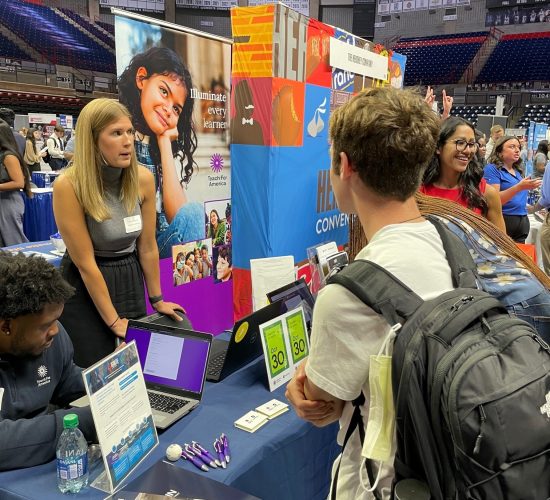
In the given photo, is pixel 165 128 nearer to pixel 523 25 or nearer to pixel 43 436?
pixel 43 436

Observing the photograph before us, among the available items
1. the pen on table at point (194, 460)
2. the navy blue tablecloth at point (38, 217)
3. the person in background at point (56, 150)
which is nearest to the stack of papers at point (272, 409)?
the pen on table at point (194, 460)

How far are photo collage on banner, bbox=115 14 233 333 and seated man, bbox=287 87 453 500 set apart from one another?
180cm

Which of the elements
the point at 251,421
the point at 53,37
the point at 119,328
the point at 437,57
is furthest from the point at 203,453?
the point at 53,37

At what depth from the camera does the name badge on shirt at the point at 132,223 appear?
1.99 m

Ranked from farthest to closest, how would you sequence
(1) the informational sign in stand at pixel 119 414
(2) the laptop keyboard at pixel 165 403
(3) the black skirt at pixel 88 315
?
(3) the black skirt at pixel 88 315 < (2) the laptop keyboard at pixel 165 403 < (1) the informational sign in stand at pixel 119 414

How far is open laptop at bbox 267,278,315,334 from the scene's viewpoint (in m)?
1.76

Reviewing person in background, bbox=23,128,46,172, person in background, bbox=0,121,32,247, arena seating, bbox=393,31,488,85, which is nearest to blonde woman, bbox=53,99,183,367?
person in background, bbox=0,121,32,247

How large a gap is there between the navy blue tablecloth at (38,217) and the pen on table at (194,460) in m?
4.76

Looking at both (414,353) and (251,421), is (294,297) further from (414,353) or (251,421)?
(414,353)

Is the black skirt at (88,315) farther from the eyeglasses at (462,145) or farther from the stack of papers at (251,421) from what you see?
the eyeglasses at (462,145)

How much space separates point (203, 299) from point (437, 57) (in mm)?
16877

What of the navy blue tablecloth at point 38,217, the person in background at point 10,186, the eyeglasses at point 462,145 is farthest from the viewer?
the navy blue tablecloth at point 38,217

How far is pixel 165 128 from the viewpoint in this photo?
8.53 ft

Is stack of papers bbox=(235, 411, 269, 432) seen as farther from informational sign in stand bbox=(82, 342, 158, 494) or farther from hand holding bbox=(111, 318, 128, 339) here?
hand holding bbox=(111, 318, 128, 339)
